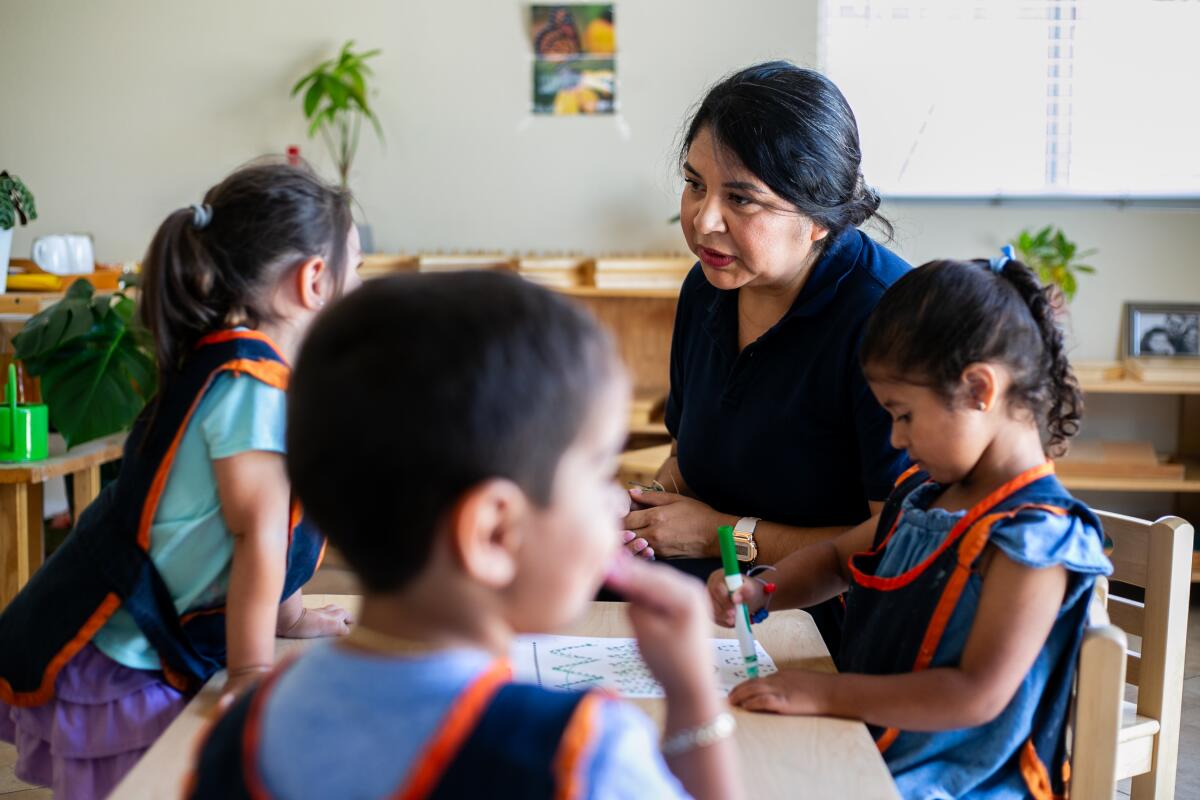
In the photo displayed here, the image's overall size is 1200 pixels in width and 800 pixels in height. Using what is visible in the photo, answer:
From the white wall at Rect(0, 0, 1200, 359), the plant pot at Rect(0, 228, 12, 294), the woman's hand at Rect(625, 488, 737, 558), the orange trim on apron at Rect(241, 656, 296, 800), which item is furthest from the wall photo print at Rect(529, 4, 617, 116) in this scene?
the orange trim on apron at Rect(241, 656, 296, 800)

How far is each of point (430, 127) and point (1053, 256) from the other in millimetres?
2135

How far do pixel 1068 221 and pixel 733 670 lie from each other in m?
3.28

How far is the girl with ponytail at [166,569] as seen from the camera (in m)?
1.29

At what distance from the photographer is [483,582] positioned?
2.18 ft

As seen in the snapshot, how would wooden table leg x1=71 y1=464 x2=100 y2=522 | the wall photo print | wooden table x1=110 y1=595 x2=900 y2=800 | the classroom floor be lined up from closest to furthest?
1. wooden table x1=110 y1=595 x2=900 y2=800
2. the classroom floor
3. wooden table leg x1=71 y1=464 x2=100 y2=522
4. the wall photo print

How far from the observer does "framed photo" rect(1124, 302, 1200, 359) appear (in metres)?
4.06

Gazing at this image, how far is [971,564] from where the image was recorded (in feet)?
3.98

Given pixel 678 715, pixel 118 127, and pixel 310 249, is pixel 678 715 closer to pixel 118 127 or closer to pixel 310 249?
pixel 310 249

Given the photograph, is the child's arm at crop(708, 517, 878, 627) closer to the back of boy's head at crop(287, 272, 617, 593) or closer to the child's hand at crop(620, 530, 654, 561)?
the child's hand at crop(620, 530, 654, 561)

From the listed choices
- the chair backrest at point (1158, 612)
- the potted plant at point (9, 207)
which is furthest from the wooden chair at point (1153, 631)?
the potted plant at point (9, 207)

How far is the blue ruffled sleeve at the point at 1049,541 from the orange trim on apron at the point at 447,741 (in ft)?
2.29

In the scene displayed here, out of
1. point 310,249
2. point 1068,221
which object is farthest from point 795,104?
point 1068,221

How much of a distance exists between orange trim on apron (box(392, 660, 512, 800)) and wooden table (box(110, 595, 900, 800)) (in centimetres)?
41

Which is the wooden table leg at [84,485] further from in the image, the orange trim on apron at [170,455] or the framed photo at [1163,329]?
the framed photo at [1163,329]
